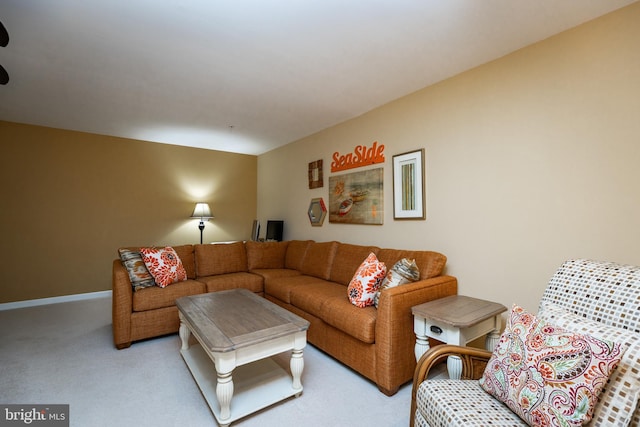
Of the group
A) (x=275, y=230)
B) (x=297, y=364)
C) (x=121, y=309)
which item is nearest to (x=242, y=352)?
(x=297, y=364)

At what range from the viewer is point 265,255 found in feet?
12.6

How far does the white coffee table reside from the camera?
1604 millimetres

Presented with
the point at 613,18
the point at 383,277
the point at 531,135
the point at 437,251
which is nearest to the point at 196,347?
the point at 383,277

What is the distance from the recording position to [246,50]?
207 centimetres

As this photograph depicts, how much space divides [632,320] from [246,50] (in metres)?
2.50

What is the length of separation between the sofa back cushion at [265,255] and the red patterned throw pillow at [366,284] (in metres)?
1.80

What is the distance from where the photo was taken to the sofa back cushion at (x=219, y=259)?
341 centimetres

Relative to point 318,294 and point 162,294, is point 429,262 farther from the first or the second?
point 162,294


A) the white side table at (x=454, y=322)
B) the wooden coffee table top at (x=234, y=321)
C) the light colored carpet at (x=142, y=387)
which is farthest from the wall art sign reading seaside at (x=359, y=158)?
the light colored carpet at (x=142, y=387)

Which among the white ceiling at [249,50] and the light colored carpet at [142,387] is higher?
the white ceiling at [249,50]

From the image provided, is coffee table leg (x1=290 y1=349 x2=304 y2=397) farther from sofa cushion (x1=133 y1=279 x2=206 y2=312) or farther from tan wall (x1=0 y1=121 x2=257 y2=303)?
tan wall (x1=0 y1=121 x2=257 y2=303)

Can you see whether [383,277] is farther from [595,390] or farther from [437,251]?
[595,390]

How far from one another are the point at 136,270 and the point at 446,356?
9.21 ft
